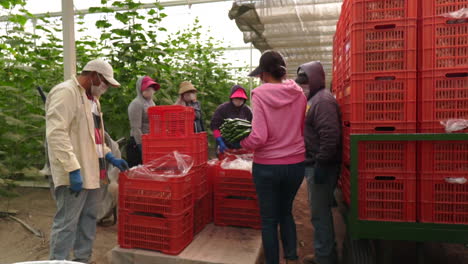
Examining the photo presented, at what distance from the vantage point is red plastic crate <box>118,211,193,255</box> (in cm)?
298

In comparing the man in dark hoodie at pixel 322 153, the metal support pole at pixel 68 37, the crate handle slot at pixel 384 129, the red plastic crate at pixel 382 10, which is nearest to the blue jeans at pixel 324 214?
the man in dark hoodie at pixel 322 153

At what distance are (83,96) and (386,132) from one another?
8.47 ft

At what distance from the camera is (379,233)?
7.95 feet

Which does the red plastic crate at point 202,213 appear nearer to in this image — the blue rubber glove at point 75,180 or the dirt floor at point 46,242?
the dirt floor at point 46,242

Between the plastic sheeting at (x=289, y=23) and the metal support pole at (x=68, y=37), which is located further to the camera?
the plastic sheeting at (x=289, y=23)

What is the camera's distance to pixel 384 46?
94.5 inches

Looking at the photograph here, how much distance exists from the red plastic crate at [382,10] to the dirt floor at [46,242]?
2623 millimetres

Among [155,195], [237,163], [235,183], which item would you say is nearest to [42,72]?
[155,195]

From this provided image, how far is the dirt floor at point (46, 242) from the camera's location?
3.68 meters

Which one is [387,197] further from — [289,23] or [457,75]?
[289,23]

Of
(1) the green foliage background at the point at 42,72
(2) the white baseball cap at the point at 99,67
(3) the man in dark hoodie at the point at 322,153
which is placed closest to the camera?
(2) the white baseball cap at the point at 99,67

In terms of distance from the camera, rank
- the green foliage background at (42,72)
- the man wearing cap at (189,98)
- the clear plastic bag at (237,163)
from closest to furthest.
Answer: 1. the clear plastic bag at (237,163)
2. the green foliage background at (42,72)
3. the man wearing cap at (189,98)

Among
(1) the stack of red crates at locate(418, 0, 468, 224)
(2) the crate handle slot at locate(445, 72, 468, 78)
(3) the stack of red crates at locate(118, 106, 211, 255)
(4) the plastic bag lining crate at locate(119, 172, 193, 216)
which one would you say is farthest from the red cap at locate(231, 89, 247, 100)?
(2) the crate handle slot at locate(445, 72, 468, 78)

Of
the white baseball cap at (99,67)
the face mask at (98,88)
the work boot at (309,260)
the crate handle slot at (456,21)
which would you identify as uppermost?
the crate handle slot at (456,21)
